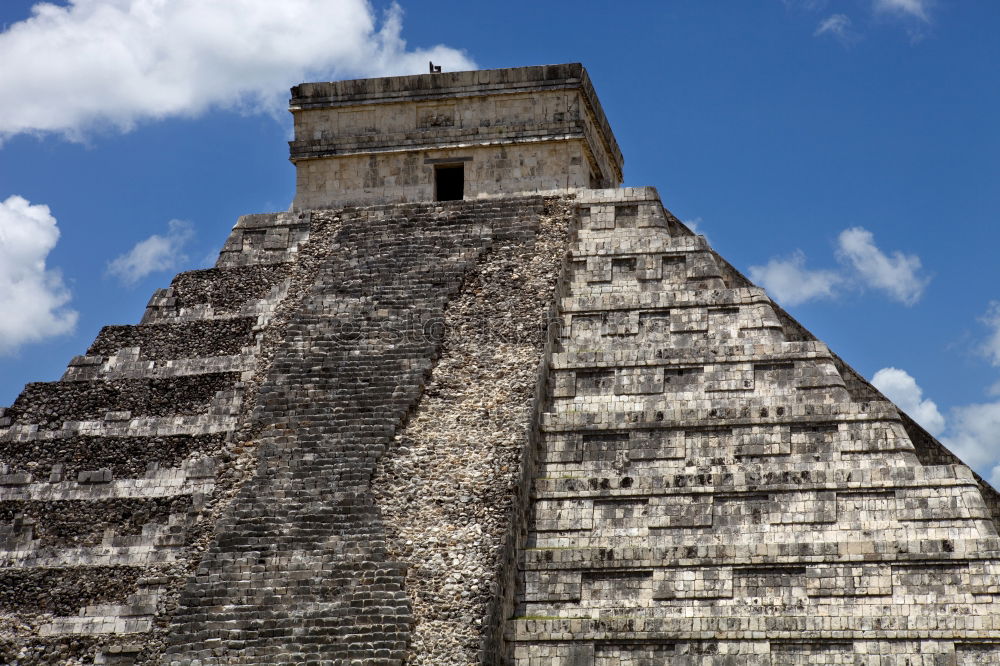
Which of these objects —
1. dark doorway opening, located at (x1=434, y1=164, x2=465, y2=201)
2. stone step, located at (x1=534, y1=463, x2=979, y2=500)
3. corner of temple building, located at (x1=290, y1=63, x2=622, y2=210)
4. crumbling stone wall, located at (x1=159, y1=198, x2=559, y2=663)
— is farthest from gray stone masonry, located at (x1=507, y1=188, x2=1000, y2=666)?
dark doorway opening, located at (x1=434, y1=164, x2=465, y2=201)

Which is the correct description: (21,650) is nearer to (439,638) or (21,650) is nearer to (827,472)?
(439,638)

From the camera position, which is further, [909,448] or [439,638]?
[909,448]

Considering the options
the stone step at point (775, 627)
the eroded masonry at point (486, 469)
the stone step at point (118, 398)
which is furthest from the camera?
the stone step at point (118, 398)

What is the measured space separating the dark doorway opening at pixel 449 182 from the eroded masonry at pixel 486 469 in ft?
1.74

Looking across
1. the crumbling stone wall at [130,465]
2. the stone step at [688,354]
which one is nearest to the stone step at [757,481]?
the stone step at [688,354]

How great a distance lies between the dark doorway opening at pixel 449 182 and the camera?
892 inches

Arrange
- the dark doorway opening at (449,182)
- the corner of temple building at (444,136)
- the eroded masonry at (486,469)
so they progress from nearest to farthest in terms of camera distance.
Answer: the eroded masonry at (486,469) → the corner of temple building at (444,136) → the dark doorway opening at (449,182)

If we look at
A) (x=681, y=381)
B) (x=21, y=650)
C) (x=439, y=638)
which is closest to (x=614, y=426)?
(x=681, y=381)

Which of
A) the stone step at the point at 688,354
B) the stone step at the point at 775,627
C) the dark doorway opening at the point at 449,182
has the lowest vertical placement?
the stone step at the point at 775,627

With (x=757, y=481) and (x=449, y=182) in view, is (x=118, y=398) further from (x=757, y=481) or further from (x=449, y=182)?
(x=757, y=481)

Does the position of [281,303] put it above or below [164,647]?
above

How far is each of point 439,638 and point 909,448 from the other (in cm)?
568

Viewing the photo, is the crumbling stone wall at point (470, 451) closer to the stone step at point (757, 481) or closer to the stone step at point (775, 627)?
the stone step at point (757, 481)

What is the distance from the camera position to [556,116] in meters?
22.4
